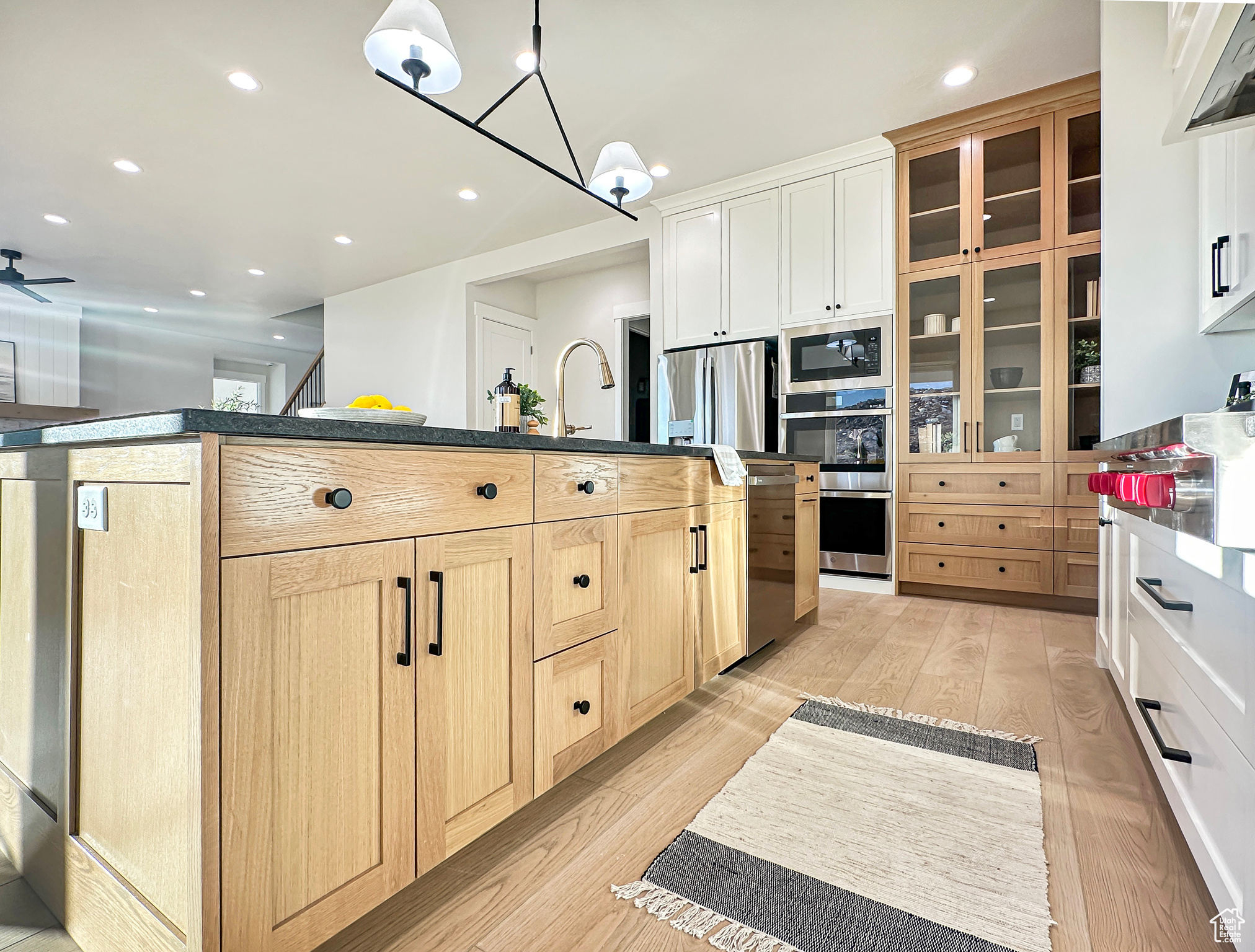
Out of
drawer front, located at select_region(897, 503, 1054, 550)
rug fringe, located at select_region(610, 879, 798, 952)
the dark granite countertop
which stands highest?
the dark granite countertop

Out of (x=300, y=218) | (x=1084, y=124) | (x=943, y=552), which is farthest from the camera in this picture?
(x=300, y=218)

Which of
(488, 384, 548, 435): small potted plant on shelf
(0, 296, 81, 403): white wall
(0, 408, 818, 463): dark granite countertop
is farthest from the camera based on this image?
(0, 296, 81, 403): white wall

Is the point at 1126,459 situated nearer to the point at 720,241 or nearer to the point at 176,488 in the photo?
the point at 176,488

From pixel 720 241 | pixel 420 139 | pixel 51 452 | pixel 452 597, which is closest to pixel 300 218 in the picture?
pixel 420 139

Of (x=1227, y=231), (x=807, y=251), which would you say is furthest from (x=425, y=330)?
(x=1227, y=231)

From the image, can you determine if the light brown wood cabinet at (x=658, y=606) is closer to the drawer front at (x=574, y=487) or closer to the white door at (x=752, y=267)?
the drawer front at (x=574, y=487)

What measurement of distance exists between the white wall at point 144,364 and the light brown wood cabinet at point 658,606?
320 inches

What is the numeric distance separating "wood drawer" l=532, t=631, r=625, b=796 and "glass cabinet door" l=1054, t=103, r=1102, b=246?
3.47 metres

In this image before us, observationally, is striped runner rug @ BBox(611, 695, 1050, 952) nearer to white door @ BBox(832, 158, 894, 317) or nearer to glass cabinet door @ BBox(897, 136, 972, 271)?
white door @ BBox(832, 158, 894, 317)

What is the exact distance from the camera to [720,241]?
437 centimetres

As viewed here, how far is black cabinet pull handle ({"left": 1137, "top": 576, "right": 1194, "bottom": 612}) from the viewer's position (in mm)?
1130

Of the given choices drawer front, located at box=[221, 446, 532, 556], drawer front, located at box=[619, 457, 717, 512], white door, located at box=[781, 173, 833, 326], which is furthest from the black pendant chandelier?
white door, located at box=[781, 173, 833, 326]

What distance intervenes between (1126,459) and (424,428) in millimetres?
1764

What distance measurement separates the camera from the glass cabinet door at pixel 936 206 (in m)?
3.54
